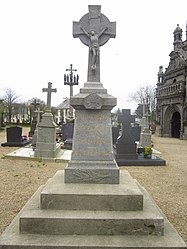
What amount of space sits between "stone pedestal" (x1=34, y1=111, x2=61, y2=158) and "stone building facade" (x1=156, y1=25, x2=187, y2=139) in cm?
2125

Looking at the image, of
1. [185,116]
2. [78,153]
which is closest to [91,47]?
[78,153]

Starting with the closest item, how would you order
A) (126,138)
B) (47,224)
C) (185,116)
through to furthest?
(47,224)
(126,138)
(185,116)

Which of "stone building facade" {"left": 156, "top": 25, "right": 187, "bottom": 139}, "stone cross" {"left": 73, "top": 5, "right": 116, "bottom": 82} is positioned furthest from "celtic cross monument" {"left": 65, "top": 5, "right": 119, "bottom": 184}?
"stone building facade" {"left": 156, "top": 25, "right": 187, "bottom": 139}

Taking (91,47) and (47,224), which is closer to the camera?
(47,224)

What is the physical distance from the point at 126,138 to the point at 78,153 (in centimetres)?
722

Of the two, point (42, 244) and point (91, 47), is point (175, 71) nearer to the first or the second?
point (91, 47)

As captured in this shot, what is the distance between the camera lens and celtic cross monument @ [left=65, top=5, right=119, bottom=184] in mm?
4641

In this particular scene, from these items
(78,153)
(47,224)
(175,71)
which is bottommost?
(47,224)

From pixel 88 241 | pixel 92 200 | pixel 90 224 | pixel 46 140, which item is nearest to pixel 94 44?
pixel 92 200

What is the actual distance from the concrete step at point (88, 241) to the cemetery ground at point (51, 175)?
79 centimetres

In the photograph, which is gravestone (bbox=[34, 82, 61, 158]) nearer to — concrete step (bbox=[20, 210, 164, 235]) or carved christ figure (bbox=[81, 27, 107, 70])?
carved christ figure (bbox=[81, 27, 107, 70])

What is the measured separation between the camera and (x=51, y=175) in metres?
8.62

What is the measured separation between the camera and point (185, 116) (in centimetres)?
2923

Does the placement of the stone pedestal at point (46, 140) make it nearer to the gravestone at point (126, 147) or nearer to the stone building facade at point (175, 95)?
the gravestone at point (126, 147)
